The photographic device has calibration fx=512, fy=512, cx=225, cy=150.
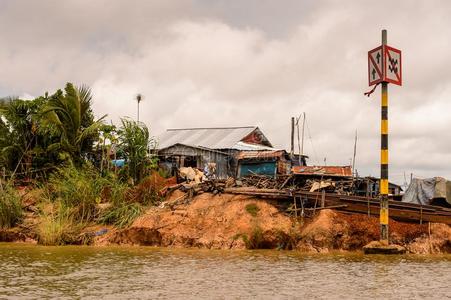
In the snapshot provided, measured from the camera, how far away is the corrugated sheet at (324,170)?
66.0ft

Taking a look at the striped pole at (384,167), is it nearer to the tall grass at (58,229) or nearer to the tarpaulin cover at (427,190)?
the tarpaulin cover at (427,190)

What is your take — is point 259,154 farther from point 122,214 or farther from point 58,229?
point 58,229

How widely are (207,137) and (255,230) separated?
18.0 metres

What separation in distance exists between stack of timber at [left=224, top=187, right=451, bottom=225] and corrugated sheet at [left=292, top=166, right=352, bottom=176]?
2.92 m

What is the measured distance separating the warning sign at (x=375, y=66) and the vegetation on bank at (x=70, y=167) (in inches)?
341

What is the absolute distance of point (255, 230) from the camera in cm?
1538

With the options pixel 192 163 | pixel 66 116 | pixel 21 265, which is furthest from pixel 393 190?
pixel 21 265

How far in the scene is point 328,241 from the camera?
1472 centimetres

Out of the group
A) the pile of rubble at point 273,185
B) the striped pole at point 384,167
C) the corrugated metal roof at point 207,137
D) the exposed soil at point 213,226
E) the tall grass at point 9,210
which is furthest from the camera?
the corrugated metal roof at point 207,137

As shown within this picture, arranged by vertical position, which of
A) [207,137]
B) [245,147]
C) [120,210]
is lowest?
[120,210]

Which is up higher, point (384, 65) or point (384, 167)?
point (384, 65)

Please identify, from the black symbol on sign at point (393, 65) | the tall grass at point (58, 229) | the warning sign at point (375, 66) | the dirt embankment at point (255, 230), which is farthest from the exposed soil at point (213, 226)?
the black symbol on sign at point (393, 65)

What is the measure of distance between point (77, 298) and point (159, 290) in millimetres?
1366

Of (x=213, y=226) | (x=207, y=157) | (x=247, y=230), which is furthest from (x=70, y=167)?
(x=207, y=157)
